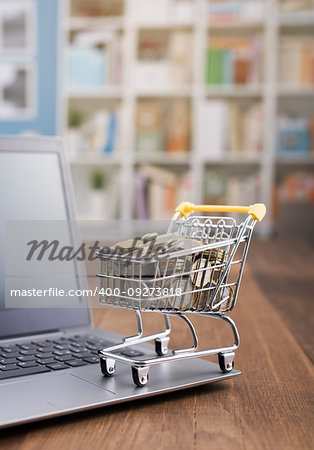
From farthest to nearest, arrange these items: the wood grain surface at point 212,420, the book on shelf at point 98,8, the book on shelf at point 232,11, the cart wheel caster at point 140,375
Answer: the book on shelf at point 98,8 < the book on shelf at point 232,11 < the cart wheel caster at point 140,375 < the wood grain surface at point 212,420

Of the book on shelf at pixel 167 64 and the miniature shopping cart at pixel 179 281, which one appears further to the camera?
the book on shelf at pixel 167 64

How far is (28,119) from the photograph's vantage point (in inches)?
167

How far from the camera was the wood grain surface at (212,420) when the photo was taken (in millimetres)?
483

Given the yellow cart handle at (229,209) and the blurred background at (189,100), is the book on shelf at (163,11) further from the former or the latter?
the yellow cart handle at (229,209)

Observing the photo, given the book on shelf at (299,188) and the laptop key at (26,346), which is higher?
the book on shelf at (299,188)

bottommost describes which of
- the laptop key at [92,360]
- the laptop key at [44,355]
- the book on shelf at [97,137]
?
the laptop key at [92,360]

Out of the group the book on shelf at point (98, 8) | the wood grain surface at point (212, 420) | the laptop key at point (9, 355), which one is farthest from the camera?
the book on shelf at point (98, 8)

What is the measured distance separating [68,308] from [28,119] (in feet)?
11.8

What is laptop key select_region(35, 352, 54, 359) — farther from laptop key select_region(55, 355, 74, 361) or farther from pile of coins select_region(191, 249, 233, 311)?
pile of coins select_region(191, 249, 233, 311)

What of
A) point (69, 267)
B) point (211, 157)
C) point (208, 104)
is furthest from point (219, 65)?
point (69, 267)

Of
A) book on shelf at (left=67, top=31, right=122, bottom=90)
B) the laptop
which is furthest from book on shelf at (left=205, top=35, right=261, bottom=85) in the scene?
the laptop

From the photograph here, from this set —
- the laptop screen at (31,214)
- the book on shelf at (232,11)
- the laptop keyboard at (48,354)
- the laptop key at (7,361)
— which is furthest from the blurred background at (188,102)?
the laptop key at (7,361)

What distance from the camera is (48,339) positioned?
80 centimetres

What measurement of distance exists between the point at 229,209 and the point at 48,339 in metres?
0.32
